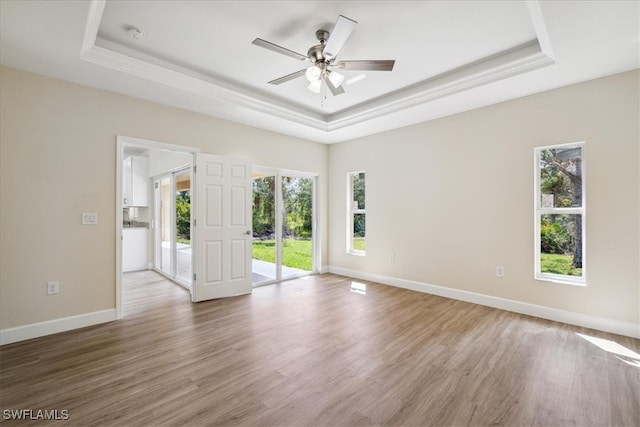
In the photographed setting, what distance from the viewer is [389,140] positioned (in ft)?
16.7

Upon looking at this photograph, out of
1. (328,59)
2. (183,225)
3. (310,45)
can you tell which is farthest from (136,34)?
(183,225)

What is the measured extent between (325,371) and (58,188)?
3.36m

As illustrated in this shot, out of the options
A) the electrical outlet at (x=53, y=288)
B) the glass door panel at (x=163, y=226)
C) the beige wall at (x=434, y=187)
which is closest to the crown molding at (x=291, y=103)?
the beige wall at (x=434, y=187)

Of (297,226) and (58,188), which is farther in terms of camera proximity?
(297,226)

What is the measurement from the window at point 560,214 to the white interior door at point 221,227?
13.2ft

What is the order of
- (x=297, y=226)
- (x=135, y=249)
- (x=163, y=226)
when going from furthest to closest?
(x=135, y=249), (x=163, y=226), (x=297, y=226)

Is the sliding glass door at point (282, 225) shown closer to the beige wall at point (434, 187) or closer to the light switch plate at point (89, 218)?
the beige wall at point (434, 187)

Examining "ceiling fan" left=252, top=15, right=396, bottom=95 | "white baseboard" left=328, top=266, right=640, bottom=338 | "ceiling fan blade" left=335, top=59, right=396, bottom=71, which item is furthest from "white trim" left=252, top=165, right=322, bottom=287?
"ceiling fan blade" left=335, top=59, right=396, bottom=71

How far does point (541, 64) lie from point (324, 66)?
85.7 inches

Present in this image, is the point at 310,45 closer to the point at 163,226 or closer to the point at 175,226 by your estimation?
the point at 175,226

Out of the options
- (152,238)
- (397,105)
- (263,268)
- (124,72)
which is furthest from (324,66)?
(152,238)

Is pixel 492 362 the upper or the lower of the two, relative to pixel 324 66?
lower

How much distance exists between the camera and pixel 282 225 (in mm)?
5414

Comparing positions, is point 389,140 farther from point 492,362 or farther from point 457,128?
point 492,362
